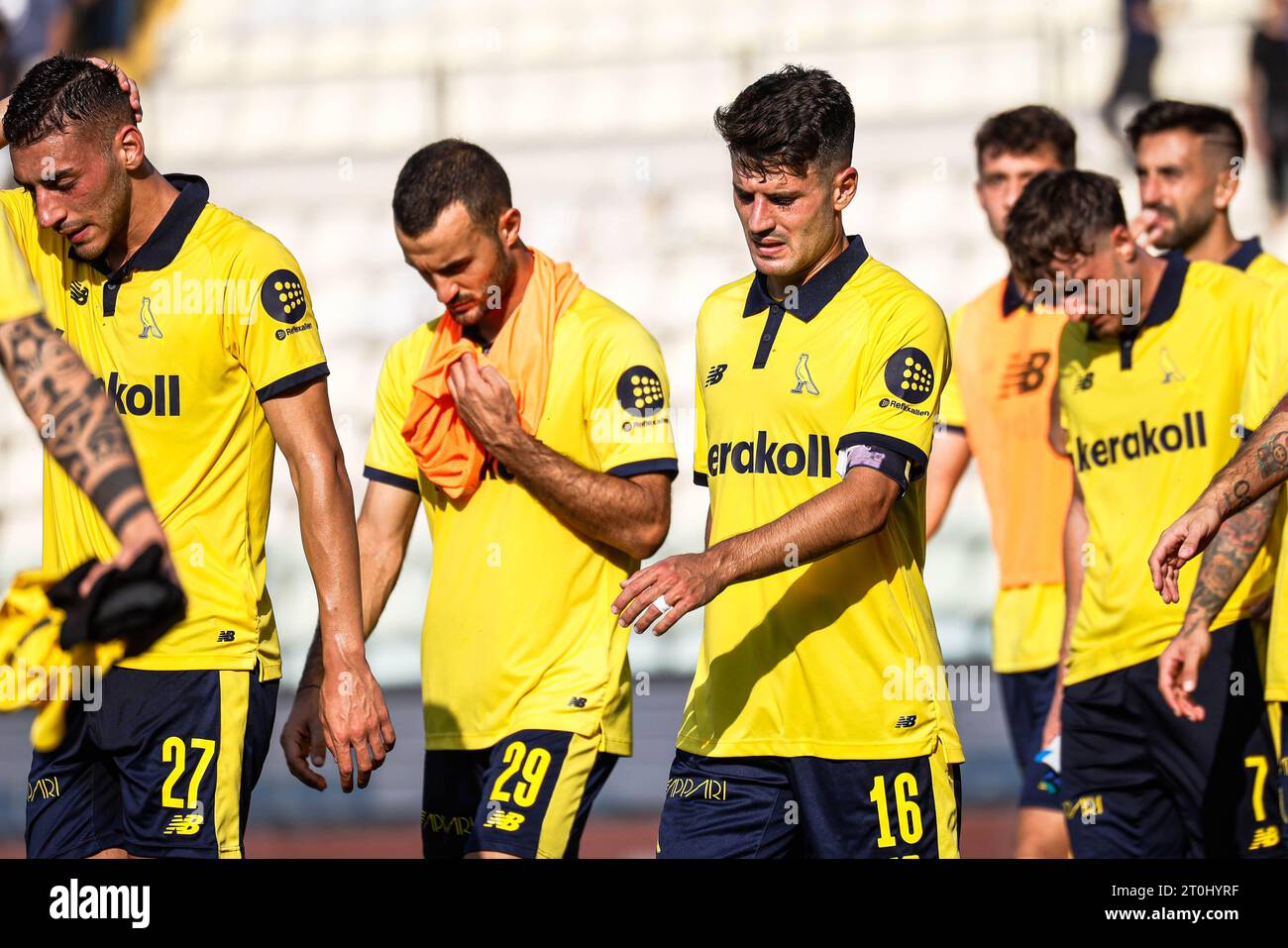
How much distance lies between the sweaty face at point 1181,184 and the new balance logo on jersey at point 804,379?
2.25 metres

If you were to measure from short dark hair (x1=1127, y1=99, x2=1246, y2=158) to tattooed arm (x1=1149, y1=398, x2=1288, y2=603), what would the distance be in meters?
1.83

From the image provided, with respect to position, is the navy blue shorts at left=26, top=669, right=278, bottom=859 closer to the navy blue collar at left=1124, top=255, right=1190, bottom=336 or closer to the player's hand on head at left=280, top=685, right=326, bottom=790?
the player's hand on head at left=280, top=685, right=326, bottom=790

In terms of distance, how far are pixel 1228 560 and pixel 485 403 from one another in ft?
6.35

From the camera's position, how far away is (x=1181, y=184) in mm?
5887

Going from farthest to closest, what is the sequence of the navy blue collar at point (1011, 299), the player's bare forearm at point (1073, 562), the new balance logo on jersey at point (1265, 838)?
the navy blue collar at point (1011, 299) < the player's bare forearm at point (1073, 562) < the new balance logo on jersey at point (1265, 838)

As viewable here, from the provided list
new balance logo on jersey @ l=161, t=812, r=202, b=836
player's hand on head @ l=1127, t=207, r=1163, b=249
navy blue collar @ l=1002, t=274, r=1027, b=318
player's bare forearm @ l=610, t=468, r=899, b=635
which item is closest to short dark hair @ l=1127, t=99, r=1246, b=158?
player's hand on head @ l=1127, t=207, r=1163, b=249

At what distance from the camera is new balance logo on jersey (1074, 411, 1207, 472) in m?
4.98

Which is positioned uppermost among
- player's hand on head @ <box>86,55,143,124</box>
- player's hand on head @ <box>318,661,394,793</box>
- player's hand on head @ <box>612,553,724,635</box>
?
player's hand on head @ <box>86,55,143,124</box>

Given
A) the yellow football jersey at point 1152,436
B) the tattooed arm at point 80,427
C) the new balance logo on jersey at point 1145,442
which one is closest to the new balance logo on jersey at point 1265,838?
the yellow football jersey at point 1152,436

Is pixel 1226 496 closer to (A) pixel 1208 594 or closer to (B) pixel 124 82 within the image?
(A) pixel 1208 594

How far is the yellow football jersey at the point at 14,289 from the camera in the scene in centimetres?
346

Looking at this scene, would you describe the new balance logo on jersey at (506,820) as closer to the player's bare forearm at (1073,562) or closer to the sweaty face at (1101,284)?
the player's bare forearm at (1073,562)

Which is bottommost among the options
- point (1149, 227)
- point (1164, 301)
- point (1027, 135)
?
point (1164, 301)

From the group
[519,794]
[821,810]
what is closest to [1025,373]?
[821,810]
